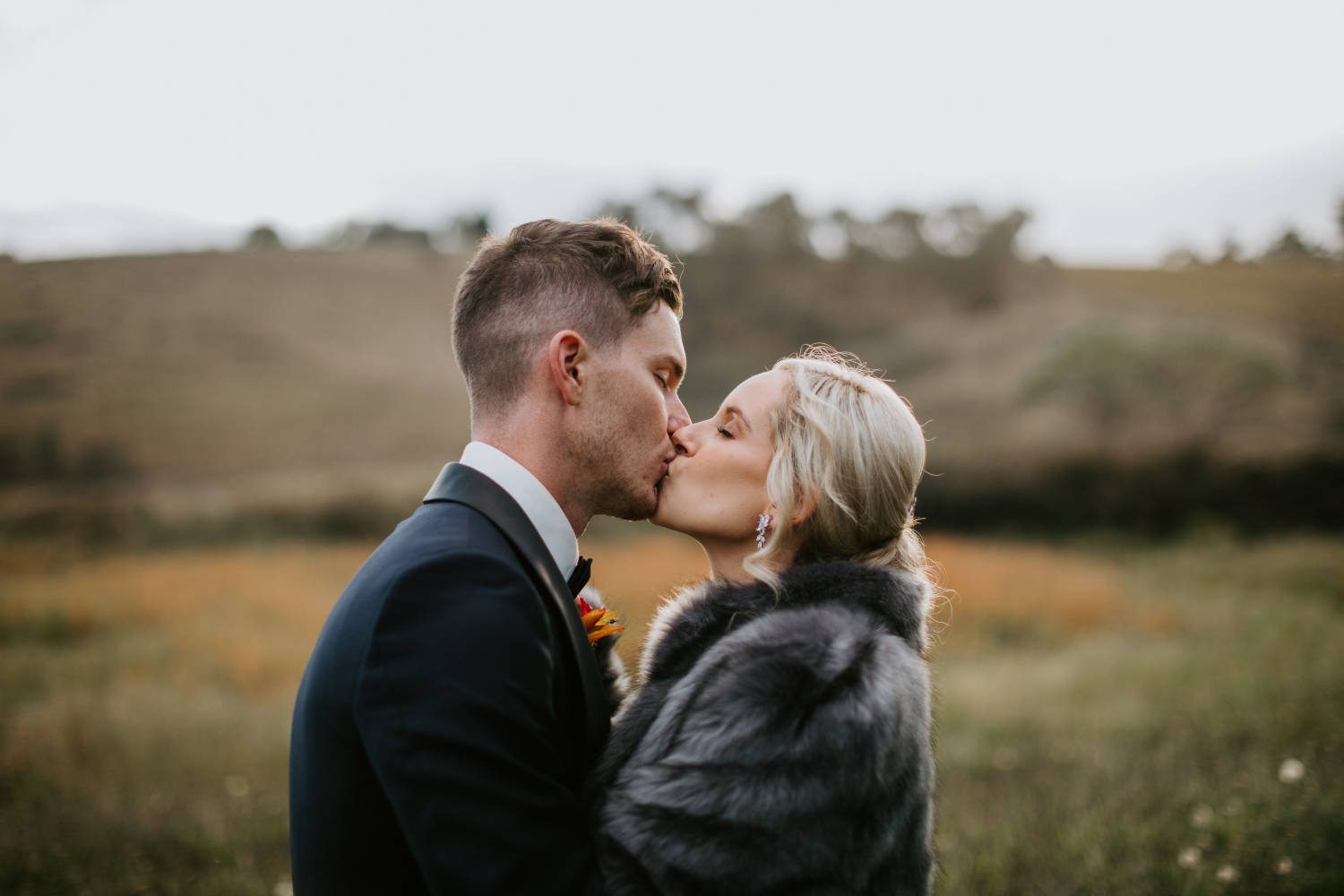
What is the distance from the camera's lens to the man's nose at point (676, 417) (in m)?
3.04

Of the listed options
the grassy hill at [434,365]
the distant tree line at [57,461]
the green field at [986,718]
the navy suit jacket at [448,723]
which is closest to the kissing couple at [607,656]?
the navy suit jacket at [448,723]

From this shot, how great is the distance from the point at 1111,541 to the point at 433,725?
2551 cm

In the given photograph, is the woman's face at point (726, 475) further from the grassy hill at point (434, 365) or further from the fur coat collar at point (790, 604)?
the grassy hill at point (434, 365)

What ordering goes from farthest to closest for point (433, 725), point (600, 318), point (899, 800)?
1. point (600, 318)
2. point (899, 800)
3. point (433, 725)

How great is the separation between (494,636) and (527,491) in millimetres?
634

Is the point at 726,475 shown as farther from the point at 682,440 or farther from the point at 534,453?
the point at 534,453

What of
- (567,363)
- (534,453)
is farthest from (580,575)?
(567,363)

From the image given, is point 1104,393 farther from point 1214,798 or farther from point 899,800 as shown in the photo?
point 899,800

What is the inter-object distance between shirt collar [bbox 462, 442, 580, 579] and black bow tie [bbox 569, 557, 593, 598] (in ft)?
0.56

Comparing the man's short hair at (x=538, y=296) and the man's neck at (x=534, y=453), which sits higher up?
the man's short hair at (x=538, y=296)

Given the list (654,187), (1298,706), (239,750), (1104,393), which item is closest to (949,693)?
(1298,706)

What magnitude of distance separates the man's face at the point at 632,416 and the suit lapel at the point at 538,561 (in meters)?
0.40

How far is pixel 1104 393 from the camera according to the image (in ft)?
95.0

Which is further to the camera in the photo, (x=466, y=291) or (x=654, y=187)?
(x=654, y=187)
